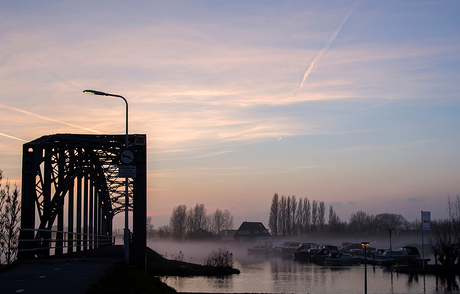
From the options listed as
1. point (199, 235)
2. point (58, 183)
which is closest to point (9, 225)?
point (58, 183)

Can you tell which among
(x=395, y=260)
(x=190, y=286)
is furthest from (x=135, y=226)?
(x=395, y=260)

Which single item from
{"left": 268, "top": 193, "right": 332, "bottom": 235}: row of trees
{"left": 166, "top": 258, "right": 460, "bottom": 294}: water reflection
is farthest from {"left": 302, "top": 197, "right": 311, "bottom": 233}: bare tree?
{"left": 166, "top": 258, "right": 460, "bottom": 294}: water reflection

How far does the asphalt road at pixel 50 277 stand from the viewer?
11.3m

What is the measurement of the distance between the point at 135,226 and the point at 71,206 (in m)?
10.9

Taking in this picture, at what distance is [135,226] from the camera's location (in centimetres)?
2223

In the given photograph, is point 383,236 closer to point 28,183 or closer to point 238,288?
point 238,288

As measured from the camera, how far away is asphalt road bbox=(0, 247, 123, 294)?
37.0 feet

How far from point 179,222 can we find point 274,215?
42.8m

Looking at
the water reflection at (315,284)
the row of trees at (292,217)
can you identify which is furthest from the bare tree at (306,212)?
the water reflection at (315,284)

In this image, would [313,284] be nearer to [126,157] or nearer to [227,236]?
[126,157]

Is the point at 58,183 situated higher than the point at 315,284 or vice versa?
the point at 58,183

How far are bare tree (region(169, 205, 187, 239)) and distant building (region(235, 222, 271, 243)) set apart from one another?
108 ft

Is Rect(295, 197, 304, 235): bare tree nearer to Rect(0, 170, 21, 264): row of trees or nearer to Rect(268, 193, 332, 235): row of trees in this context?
Rect(268, 193, 332, 235): row of trees

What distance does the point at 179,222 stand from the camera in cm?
15962
